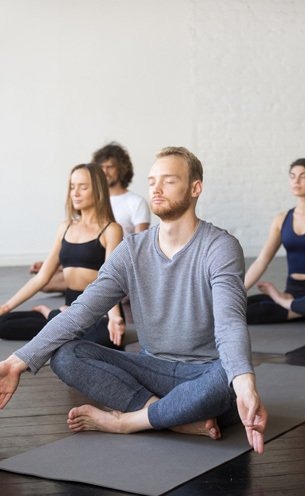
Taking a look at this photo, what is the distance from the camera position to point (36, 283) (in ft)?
14.1

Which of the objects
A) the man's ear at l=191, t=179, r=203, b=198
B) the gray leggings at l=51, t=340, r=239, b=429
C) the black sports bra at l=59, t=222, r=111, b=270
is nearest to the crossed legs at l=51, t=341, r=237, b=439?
the gray leggings at l=51, t=340, r=239, b=429

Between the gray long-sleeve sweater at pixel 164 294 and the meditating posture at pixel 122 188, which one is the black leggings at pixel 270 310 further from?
the gray long-sleeve sweater at pixel 164 294

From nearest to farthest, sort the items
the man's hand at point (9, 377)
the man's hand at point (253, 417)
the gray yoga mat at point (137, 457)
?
1. the man's hand at point (253, 417)
2. the gray yoga mat at point (137, 457)
3. the man's hand at point (9, 377)

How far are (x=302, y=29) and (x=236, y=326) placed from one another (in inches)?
263

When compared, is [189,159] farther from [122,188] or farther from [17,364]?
[122,188]

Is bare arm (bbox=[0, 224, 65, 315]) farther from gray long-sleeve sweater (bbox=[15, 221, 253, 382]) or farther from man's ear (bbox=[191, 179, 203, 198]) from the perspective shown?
man's ear (bbox=[191, 179, 203, 198])

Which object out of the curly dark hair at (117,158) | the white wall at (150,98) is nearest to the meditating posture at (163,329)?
the curly dark hair at (117,158)

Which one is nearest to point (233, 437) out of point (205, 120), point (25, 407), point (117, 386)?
point (117, 386)

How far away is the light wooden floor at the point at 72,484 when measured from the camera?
2.35 meters

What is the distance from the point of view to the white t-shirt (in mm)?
5867

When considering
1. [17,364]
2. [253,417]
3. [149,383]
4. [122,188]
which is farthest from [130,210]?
[253,417]

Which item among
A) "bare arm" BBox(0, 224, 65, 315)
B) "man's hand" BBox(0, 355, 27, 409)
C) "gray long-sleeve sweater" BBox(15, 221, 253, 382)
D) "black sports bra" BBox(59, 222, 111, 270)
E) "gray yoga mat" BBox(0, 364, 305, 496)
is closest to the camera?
"gray yoga mat" BBox(0, 364, 305, 496)

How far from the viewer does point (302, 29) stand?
8.73 m

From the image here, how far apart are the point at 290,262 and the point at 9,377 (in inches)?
106
